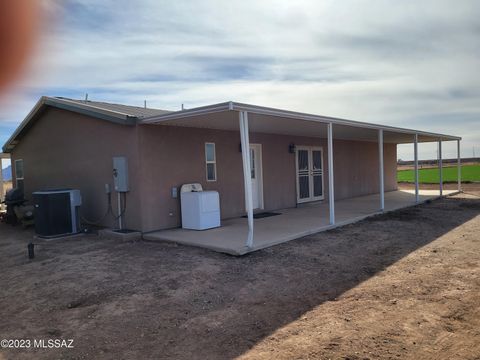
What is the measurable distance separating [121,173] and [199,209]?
1.71m

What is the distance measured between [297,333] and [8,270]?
181 inches

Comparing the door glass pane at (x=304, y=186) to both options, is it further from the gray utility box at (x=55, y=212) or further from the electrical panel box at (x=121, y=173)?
the gray utility box at (x=55, y=212)

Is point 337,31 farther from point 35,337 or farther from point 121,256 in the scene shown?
point 35,337

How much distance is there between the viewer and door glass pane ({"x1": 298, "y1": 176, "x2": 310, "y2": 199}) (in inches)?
470

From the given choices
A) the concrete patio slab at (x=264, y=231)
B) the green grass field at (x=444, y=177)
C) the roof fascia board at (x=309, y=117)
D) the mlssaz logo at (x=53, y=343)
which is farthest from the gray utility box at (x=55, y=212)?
the green grass field at (x=444, y=177)

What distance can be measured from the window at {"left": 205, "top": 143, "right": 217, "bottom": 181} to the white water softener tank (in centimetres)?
89

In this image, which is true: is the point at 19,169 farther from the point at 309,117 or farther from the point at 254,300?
the point at 254,300

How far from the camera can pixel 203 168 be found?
887 cm

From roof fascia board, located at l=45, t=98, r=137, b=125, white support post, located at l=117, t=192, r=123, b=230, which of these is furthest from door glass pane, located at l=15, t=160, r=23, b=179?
white support post, located at l=117, t=192, r=123, b=230

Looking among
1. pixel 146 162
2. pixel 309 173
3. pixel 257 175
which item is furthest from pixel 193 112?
pixel 309 173

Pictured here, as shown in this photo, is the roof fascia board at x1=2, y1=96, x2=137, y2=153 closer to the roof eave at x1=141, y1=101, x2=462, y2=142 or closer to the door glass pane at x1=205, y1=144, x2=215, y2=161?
the roof eave at x1=141, y1=101, x2=462, y2=142

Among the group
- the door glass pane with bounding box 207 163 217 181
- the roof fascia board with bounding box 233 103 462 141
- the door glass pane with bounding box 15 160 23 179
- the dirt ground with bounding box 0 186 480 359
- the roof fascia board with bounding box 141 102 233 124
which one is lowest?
the dirt ground with bounding box 0 186 480 359

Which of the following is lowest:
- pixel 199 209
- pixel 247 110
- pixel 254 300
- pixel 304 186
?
pixel 254 300

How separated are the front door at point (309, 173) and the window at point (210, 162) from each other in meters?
3.54
